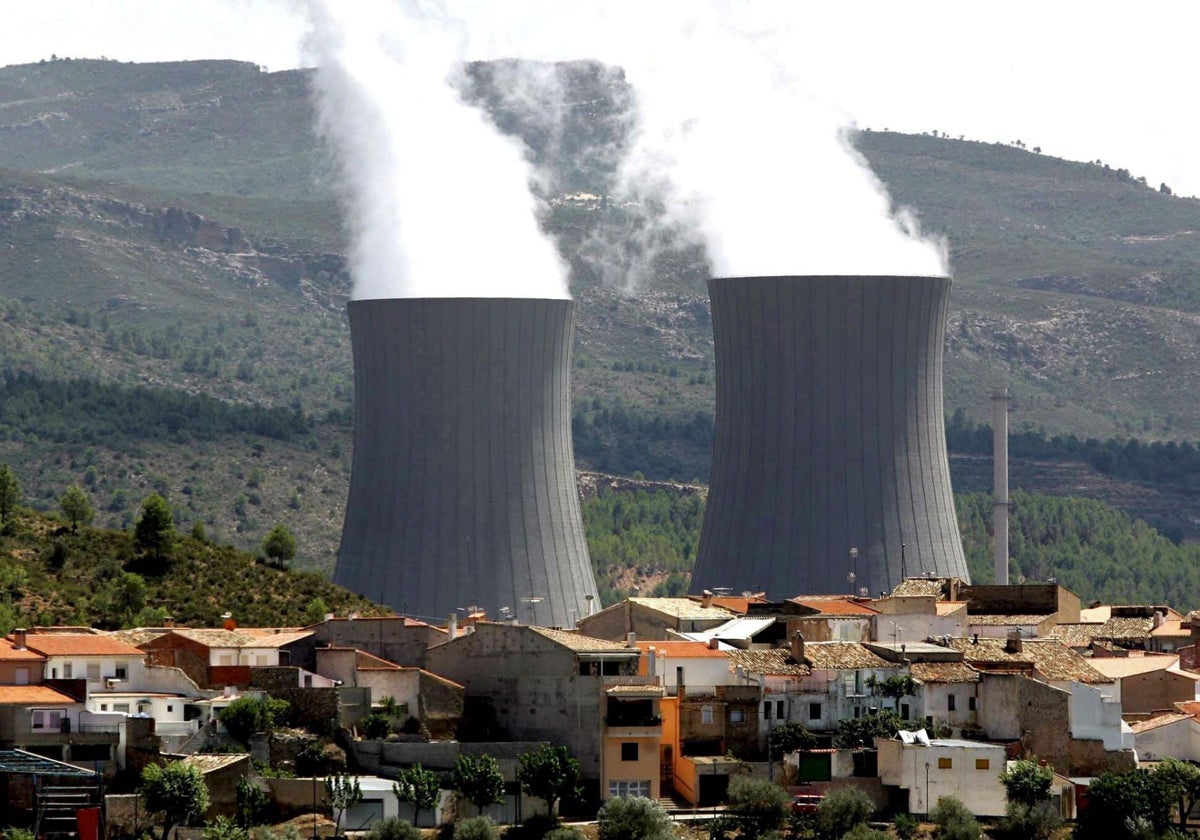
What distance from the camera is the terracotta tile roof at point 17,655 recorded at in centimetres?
3133

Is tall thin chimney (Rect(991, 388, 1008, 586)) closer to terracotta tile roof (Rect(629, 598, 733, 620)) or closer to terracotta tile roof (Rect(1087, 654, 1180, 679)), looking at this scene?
terracotta tile roof (Rect(629, 598, 733, 620))

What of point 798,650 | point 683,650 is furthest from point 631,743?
point 798,650

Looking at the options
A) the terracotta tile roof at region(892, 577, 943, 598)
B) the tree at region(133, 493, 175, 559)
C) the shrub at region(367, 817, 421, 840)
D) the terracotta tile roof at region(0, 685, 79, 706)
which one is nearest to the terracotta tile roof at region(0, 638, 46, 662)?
the terracotta tile roof at region(0, 685, 79, 706)

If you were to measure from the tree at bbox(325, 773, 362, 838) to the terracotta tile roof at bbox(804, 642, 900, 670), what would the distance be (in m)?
6.56

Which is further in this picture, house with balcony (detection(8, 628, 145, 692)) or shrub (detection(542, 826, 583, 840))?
house with balcony (detection(8, 628, 145, 692))

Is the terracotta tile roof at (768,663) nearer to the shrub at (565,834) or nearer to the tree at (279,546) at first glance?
the shrub at (565,834)

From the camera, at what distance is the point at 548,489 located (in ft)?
151

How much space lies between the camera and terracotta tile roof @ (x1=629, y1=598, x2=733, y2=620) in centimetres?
3916

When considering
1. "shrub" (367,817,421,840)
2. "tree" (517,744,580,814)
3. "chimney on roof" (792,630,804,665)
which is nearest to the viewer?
"shrub" (367,817,421,840)

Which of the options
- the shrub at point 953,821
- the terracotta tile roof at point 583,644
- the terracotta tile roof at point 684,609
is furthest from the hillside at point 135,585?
the shrub at point 953,821

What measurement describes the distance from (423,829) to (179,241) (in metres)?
94.4

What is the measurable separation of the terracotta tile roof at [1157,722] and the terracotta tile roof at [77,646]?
36.5ft

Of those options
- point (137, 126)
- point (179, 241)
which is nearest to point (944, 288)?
point (179, 241)

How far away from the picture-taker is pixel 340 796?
29.3 metres
